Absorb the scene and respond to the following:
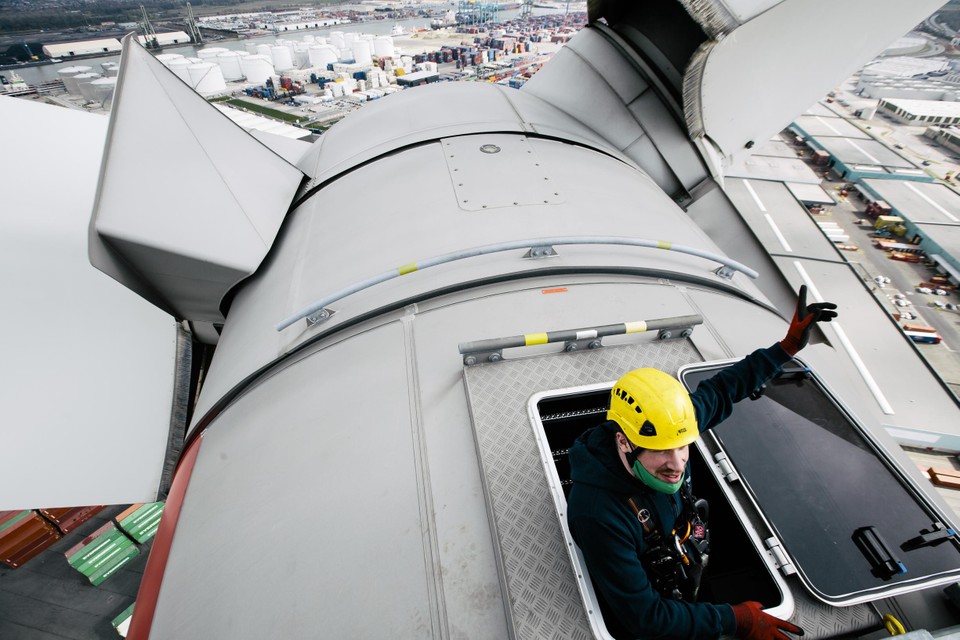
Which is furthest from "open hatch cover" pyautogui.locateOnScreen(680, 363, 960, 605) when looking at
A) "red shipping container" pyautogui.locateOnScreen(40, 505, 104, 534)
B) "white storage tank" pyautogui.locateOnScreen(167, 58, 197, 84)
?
"white storage tank" pyautogui.locateOnScreen(167, 58, 197, 84)

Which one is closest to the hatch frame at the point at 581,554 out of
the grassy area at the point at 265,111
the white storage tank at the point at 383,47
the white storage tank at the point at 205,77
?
the grassy area at the point at 265,111

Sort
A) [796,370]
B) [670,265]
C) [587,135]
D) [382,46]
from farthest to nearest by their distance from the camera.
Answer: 1. [382,46]
2. [587,135]
3. [670,265]
4. [796,370]

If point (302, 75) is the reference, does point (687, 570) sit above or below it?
below

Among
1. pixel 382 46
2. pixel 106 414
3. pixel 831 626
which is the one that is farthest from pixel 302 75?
pixel 831 626

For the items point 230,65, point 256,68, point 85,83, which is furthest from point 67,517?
point 230,65

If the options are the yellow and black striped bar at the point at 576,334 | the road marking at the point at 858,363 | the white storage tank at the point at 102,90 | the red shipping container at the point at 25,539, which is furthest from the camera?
the white storage tank at the point at 102,90

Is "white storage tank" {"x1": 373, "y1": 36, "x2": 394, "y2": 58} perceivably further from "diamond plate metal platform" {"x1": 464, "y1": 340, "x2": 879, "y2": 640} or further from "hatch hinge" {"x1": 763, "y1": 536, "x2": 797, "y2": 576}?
"hatch hinge" {"x1": 763, "y1": 536, "x2": 797, "y2": 576}

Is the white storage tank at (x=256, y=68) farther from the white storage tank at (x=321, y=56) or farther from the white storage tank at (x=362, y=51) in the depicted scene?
the white storage tank at (x=362, y=51)

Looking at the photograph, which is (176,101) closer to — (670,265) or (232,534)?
(232,534)
